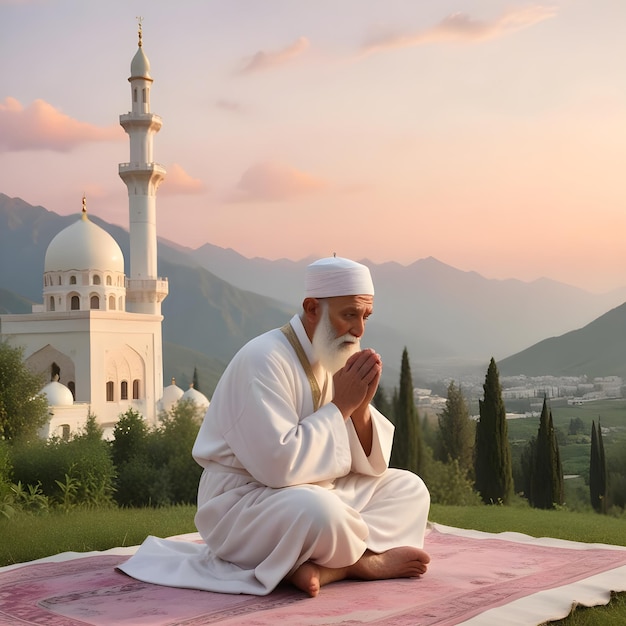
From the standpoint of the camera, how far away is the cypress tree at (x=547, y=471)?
1198 centimetres

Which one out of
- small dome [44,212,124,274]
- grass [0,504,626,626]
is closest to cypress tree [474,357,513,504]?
grass [0,504,626,626]

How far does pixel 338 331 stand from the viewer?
3.16 meters

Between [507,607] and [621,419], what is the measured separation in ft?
72.7

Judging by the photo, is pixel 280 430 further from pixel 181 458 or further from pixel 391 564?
pixel 181 458

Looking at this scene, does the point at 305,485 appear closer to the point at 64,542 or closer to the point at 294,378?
the point at 294,378

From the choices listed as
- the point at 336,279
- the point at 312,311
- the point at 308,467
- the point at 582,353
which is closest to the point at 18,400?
the point at 312,311

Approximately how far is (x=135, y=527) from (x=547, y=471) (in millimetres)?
8576

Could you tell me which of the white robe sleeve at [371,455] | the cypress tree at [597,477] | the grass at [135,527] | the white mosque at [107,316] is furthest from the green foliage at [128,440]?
the white mosque at [107,316]

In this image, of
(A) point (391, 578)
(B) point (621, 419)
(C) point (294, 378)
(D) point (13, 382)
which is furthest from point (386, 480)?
(B) point (621, 419)

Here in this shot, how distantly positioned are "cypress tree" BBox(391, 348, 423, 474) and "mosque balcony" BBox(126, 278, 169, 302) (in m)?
15.5

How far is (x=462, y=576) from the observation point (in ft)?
10.6

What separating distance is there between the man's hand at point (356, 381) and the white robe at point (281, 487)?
0.05 metres

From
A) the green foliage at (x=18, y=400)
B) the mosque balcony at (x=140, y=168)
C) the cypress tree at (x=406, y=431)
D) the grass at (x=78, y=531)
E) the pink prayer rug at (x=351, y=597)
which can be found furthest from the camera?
the mosque balcony at (x=140, y=168)

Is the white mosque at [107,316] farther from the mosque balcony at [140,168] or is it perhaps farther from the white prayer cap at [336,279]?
A: the white prayer cap at [336,279]
